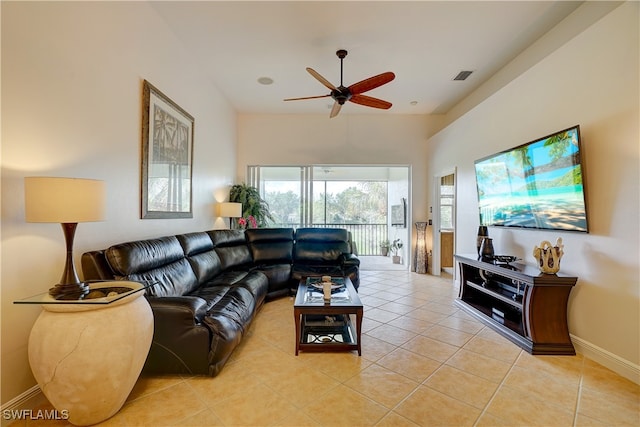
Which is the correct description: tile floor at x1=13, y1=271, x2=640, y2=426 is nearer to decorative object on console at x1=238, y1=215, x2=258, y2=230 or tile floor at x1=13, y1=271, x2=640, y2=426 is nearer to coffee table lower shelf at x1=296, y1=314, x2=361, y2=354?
coffee table lower shelf at x1=296, y1=314, x2=361, y2=354

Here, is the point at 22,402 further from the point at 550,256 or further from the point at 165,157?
the point at 550,256

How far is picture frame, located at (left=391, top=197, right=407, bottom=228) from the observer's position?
22.2 ft

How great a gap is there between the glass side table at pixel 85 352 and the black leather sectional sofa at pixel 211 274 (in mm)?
367

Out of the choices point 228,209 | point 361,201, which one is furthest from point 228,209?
point 361,201

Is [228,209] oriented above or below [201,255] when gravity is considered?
above

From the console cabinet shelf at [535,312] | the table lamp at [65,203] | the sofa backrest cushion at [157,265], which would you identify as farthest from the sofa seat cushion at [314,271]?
the table lamp at [65,203]

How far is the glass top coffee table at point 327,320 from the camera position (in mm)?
2406

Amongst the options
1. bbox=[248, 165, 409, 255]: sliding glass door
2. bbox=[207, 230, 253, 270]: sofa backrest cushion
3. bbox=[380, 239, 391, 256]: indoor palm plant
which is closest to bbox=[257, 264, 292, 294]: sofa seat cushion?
bbox=[207, 230, 253, 270]: sofa backrest cushion

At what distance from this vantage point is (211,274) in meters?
3.37

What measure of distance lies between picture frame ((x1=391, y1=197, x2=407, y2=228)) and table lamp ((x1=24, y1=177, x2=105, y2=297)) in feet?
19.6

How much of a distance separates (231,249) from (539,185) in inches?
147

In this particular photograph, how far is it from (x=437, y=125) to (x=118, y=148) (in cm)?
563

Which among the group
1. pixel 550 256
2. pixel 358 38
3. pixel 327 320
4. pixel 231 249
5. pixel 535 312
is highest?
pixel 358 38

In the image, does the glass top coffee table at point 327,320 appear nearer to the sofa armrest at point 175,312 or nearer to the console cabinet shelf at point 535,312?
the sofa armrest at point 175,312
